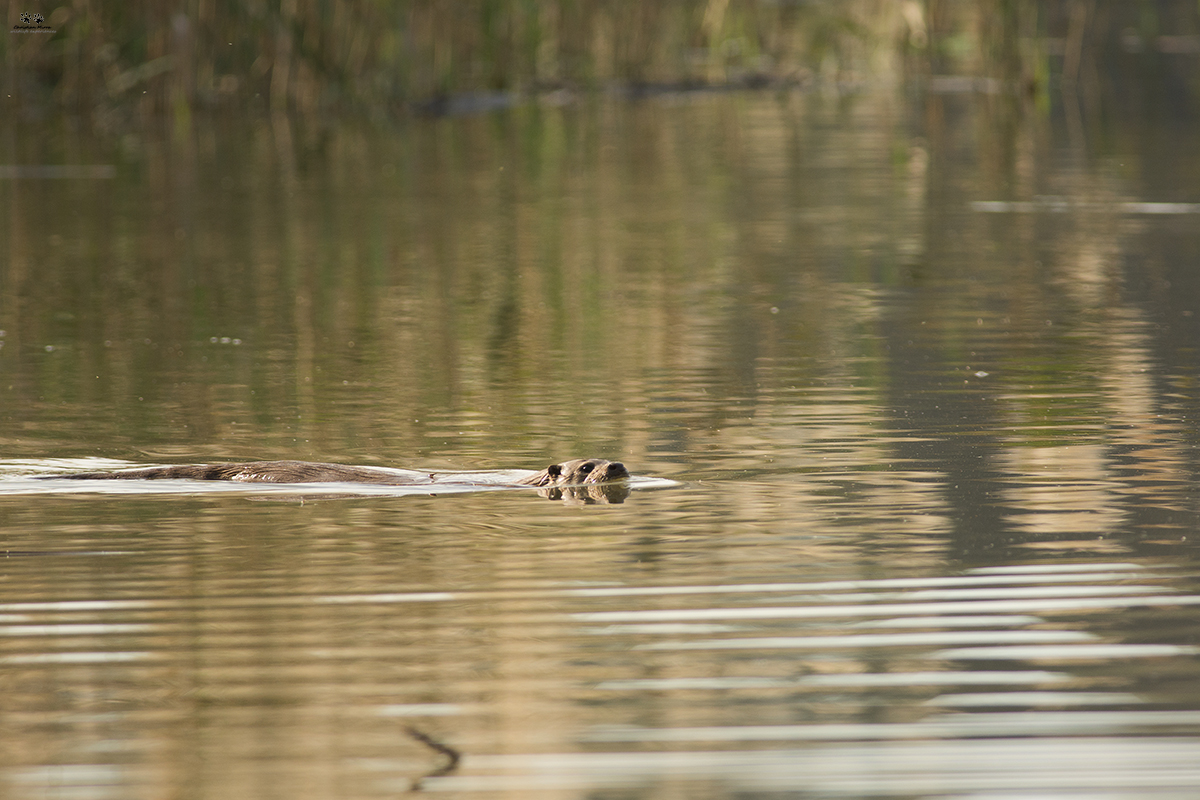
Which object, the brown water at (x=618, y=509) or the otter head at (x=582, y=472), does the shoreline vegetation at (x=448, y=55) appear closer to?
the brown water at (x=618, y=509)

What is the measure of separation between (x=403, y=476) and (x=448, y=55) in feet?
52.1

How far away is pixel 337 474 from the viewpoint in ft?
23.3

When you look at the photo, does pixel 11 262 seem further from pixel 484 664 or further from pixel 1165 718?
pixel 1165 718

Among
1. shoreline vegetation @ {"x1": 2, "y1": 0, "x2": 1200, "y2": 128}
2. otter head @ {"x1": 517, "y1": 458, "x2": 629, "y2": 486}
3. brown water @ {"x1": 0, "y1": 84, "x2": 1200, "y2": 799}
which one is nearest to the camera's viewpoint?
brown water @ {"x1": 0, "y1": 84, "x2": 1200, "y2": 799}

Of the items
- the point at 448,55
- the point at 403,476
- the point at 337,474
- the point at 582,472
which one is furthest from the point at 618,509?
the point at 448,55

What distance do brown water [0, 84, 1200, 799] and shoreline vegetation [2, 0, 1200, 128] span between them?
4.73 meters

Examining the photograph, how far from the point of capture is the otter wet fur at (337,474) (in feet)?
22.7

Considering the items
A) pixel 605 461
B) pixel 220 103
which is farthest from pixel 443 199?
pixel 605 461

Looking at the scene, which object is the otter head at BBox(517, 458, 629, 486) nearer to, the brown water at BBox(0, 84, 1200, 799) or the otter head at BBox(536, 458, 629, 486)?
the otter head at BBox(536, 458, 629, 486)

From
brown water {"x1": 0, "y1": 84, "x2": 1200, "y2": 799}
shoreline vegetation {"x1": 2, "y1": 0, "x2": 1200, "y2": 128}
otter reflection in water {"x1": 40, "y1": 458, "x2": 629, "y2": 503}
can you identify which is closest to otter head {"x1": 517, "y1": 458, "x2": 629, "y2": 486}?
otter reflection in water {"x1": 40, "y1": 458, "x2": 629, "y2": 503}

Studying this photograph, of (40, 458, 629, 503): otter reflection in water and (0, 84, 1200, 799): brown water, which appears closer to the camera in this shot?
(0, 84, 1200, 799): brown water

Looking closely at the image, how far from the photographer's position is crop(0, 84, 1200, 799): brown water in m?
4.41

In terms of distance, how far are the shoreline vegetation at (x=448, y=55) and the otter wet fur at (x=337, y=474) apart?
12562mm

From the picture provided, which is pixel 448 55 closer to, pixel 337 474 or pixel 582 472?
pixel 337 474
